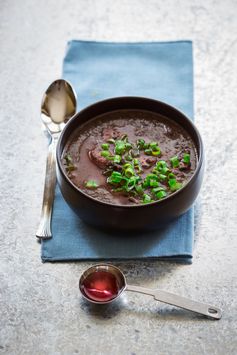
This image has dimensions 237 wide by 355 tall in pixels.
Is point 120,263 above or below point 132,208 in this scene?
below

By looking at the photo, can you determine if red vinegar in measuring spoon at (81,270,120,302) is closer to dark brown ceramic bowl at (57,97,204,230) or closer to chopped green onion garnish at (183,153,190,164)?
dark brown ceramic bowl at (57,97,204,230)

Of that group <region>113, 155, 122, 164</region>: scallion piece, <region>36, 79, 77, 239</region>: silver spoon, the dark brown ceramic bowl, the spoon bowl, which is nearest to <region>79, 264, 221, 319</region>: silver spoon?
the dark brown ceramic bowl

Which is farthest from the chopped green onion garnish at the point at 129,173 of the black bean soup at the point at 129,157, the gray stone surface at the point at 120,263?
the gray stone surface at the point at 120,263

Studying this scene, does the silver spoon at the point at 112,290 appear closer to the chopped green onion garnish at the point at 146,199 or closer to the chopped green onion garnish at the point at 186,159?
the chopped green onion garnish at the point at 146,199

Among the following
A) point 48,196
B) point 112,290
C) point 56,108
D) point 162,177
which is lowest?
point 112,290

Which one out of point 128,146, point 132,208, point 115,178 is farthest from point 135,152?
point 132,208

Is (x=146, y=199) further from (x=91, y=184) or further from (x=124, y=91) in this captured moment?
(x=124, y=91)

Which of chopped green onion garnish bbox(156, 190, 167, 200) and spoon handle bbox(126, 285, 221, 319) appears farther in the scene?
chopped green onion garnish bbox(156, 190, 167, 200)

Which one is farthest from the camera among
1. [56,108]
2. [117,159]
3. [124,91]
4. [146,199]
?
[124,91]
